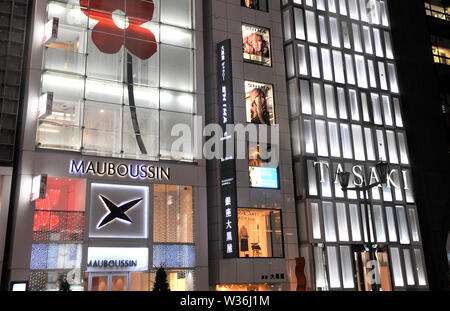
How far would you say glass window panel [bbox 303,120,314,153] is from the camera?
29.8m

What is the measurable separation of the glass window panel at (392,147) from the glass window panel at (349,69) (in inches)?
178

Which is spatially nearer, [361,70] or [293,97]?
[293,97]

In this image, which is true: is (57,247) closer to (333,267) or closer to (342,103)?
(333,267)

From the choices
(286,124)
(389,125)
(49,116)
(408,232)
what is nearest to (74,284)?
(49,116)

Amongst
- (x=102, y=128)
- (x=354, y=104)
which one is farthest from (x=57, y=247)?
(x=354, y=104)

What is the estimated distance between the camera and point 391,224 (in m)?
31.4

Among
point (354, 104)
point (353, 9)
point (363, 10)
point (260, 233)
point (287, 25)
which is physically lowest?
point (260, 233)

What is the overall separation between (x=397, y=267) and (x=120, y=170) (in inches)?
735

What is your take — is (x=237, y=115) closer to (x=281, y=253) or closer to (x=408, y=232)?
(x=281, y=253)

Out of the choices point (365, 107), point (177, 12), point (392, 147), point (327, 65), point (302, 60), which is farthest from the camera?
point (392, 147)

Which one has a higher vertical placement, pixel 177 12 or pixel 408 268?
pixel 177 12

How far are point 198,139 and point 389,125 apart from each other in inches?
593

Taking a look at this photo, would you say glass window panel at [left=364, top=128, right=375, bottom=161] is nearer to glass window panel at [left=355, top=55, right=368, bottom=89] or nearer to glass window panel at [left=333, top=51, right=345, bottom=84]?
glass window panel at [left=355, top=55, right=368, bottom=89]

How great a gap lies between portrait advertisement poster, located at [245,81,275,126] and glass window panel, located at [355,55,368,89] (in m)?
7.79
